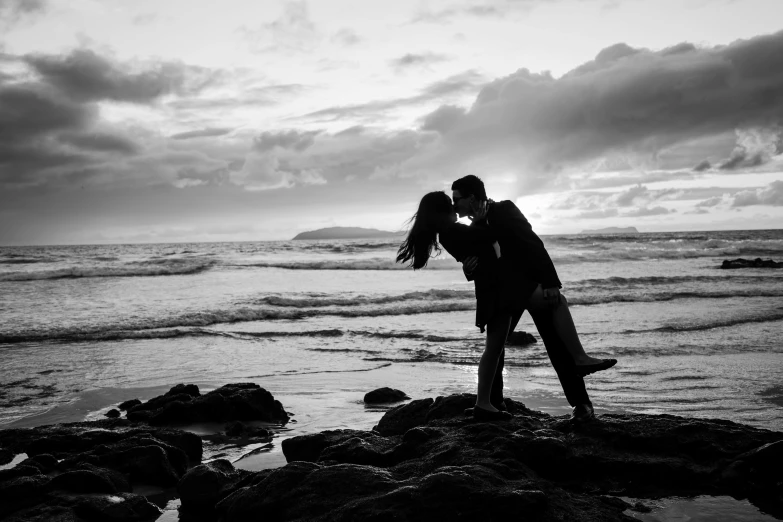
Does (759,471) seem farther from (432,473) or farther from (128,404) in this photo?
(128,404)

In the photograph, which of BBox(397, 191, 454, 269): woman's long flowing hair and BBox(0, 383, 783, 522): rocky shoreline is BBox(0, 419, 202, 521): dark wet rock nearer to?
BBox(0, 383, 783, 522): rocky shoreline

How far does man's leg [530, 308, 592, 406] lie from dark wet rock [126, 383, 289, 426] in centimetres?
343

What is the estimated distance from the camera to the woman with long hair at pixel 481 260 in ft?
16.3

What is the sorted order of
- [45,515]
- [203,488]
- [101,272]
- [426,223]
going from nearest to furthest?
[45,515] < [203,488] < [426,223] < [101,272]

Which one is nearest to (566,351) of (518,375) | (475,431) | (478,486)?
(475,431)

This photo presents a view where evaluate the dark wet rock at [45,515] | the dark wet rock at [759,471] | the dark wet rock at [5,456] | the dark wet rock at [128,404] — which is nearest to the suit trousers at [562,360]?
the dark wet rock at [759,471]

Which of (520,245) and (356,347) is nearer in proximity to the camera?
(520,245)

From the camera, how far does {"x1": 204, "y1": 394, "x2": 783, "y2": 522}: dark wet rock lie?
10.9ft

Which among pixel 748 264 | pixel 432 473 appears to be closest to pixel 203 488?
pixel 432 473

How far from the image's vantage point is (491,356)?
5.09 m

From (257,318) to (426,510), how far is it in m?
14.8

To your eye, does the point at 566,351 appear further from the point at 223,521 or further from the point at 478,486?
the point at 223,521

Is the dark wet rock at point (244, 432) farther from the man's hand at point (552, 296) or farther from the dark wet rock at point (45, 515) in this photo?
the man's hand at point (552, 296)

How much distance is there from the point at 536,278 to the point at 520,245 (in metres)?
0.29
